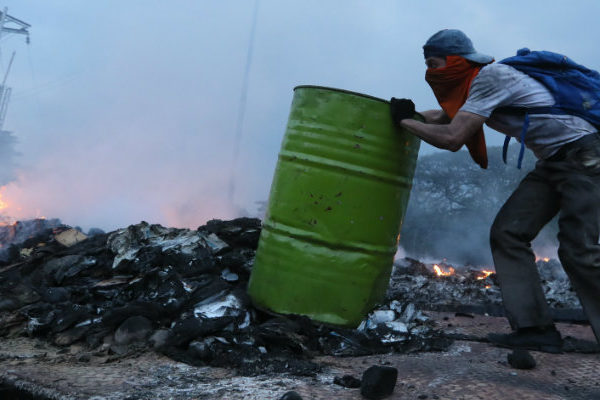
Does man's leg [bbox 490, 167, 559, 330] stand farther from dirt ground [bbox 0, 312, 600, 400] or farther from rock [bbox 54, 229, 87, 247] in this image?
rock [bbox 54, 229, 87, 247]

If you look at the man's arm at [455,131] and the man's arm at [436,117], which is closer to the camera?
the man's arm at [455,131]

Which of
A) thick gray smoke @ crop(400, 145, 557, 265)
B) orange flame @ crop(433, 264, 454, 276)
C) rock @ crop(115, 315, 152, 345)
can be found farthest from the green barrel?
thick gray smoke @ crop(400, 145, 557, 265)

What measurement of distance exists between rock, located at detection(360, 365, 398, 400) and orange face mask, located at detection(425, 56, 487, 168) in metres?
1.38

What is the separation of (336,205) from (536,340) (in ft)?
4.27

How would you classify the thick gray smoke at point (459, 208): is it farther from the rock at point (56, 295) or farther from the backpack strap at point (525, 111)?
the rock at point (56, 295)

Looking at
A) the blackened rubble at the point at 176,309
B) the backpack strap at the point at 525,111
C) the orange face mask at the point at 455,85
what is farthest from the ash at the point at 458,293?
the backpack strap at the point at 525,111

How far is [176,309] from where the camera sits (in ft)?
9.58

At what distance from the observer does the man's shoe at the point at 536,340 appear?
255 cm

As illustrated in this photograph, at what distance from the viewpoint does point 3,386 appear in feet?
6.91

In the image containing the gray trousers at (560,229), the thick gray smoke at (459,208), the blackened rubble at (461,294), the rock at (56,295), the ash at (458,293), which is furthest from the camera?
the thick gray smoke at (459,208)

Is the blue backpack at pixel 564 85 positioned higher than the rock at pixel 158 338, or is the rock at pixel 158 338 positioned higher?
the blue backpack at pixel 564 85

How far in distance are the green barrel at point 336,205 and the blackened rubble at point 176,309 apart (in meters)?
0.19

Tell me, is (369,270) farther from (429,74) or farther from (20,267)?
(20,267)

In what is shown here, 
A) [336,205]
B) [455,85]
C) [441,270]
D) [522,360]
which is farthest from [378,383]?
[441,270]
